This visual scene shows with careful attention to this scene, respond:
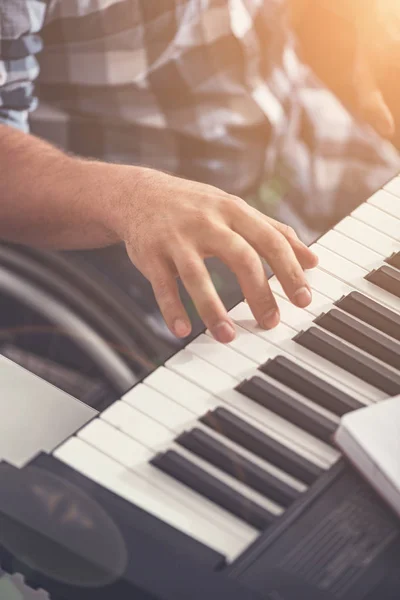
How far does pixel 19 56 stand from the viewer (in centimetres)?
130

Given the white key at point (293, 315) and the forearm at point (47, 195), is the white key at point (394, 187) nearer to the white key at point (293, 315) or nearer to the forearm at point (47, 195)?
the white key at point (293, 315)

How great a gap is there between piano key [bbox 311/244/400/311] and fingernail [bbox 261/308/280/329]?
12cm

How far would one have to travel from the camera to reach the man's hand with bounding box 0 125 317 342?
2.74 feet

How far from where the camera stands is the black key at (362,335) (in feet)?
2.72

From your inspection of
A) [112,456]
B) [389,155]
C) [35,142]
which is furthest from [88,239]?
[389,155]

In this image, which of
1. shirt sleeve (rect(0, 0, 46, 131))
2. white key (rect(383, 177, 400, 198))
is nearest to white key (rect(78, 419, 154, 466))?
white key (rect(383, 177, 400, 198))

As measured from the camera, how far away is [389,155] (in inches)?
61.0

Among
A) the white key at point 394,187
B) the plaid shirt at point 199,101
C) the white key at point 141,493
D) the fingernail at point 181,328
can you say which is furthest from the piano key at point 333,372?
the plaid shirt at point 199,101

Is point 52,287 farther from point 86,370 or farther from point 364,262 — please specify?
point 364,262

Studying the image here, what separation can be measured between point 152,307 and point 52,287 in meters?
0.21

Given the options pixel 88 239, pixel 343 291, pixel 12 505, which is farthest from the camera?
pixel 88 239

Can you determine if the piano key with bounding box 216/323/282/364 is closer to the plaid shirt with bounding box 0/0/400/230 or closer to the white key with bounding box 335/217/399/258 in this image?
the white key with bounding box 335/217/399/258

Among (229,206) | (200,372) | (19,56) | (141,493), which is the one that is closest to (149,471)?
(141,493)

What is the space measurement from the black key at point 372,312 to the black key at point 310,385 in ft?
0.38
